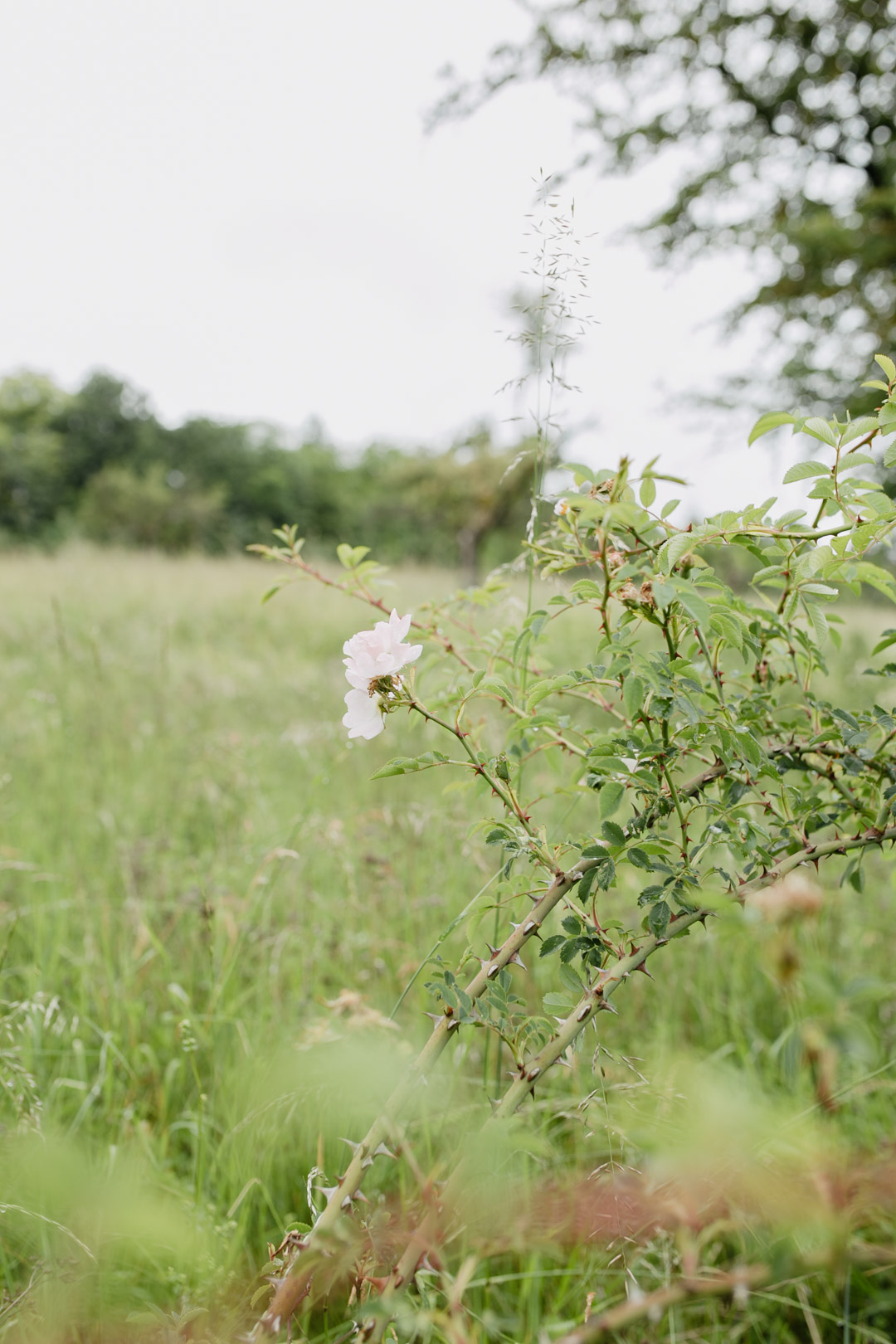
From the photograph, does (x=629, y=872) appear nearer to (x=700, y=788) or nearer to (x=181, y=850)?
(x=181, y=850)

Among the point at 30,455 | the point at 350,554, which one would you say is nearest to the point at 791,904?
the point at 350,554

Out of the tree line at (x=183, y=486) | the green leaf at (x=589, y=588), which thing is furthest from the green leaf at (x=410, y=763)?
the tree line at (x=183, y=486)

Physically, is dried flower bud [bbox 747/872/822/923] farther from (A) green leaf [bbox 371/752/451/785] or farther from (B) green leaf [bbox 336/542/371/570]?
(B) green leaf [bbox 336/542/371/570]

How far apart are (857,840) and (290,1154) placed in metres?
1.16

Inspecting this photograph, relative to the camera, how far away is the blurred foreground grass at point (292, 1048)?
76 cm

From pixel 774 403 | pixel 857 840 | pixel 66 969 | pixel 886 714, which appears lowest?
pixel 66 969

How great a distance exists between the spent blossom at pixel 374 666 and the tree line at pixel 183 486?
2125 centimetres

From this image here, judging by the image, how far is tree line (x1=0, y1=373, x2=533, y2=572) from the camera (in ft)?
91.7

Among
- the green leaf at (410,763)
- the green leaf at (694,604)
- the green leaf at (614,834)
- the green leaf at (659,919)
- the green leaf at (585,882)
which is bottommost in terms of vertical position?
the green leaf at (659,919)

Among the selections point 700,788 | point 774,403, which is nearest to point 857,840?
point 700,788

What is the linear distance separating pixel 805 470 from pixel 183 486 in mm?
40387

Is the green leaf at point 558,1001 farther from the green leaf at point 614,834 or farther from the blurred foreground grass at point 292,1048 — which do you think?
the green leaf at point 614,834

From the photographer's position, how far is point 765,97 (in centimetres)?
825

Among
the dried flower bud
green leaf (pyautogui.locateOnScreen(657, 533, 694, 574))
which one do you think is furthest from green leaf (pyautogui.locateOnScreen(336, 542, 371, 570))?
the dried flower bud
